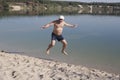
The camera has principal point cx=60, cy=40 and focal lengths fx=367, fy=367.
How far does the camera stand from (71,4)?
18912cm

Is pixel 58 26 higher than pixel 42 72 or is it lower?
higher

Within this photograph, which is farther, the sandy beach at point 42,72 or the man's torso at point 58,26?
the man's torso at point 58,26

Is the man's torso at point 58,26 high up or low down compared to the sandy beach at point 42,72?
up

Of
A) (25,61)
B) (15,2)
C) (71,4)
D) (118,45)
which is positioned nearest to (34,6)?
(15,2)

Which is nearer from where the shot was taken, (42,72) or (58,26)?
(42,72)

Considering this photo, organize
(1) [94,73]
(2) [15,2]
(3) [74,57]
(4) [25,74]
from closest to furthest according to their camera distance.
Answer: (4) [25,74]
(1) [94,73]
(3) [74,57]
(2) [15,2]

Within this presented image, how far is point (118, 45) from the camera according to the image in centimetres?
2681

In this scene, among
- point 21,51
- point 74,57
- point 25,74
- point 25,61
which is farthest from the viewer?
point 21,51

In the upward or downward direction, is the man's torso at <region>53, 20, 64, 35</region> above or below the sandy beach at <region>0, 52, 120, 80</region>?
above

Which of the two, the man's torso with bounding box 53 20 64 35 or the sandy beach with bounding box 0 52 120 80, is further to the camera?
the man's torso with bounding box 53 20 64 35

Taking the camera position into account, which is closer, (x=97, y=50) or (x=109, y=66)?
(x=109, y=66)

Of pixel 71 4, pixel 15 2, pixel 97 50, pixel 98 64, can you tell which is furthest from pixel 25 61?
pixel 71 4

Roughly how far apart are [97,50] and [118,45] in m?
3.72

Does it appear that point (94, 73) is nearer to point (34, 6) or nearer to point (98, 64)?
point (98, 64)
